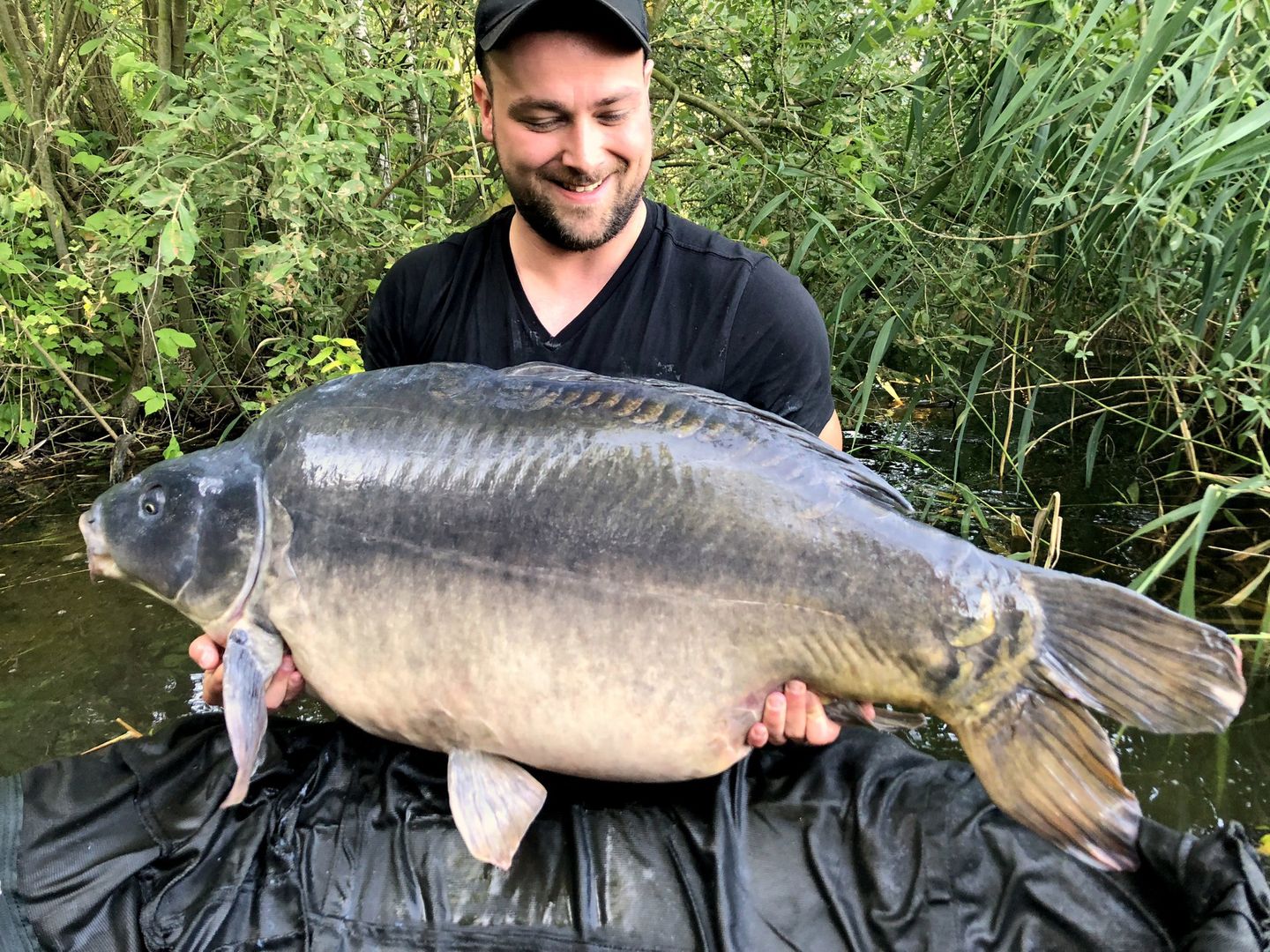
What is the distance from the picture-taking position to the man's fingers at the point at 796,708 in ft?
3.90

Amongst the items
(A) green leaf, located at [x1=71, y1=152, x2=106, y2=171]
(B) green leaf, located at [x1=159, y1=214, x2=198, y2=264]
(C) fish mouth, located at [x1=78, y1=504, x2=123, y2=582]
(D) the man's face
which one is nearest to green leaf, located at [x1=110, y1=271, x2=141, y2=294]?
(B) green leaf, located at [x1=159, y1=214, x2=198, y2=264]

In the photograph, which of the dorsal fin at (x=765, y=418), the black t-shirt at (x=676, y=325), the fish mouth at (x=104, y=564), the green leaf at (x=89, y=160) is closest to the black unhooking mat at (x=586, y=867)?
the fish mouth at (x=104, y=564)

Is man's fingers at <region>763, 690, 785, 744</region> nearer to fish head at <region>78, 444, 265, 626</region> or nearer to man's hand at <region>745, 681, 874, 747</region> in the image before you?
man's hand at <region>745, 681, 874, 747</region>

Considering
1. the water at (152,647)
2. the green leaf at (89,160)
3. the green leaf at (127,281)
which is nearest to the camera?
the water at (152,647)

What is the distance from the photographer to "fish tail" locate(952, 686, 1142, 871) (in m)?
1.06

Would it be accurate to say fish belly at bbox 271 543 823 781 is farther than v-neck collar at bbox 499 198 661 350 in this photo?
No

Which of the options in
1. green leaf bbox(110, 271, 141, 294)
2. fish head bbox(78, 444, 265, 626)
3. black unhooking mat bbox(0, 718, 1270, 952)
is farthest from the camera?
green leaf bbox(110, 271, 141, 294)

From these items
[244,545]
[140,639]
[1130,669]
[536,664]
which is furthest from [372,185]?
[1130,669]

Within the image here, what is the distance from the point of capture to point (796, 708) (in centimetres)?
120

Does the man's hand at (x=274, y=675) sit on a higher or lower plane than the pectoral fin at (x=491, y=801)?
higher

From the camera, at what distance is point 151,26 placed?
3193 millimetres

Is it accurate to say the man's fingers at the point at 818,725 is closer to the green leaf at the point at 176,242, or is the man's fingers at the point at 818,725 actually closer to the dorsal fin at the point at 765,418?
the dorsal fin at the point at 765,418

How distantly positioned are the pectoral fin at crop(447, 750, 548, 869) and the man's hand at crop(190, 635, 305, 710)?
294mm

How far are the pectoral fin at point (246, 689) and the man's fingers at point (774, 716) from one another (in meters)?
0.67
